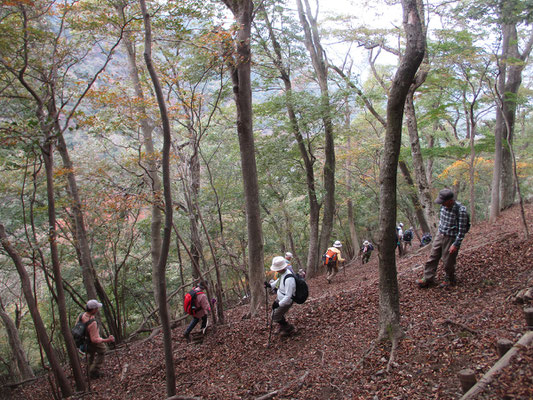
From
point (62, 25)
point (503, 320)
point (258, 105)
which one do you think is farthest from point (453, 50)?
point (62, 25)

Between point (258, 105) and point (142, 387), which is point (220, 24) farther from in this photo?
point (142, 387)

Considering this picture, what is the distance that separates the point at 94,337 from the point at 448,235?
6.52 metres

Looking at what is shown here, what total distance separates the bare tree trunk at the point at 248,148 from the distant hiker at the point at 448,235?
397 cm

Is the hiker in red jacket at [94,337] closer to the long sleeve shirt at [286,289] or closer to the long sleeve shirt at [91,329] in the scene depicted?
the long sleeve shirt at [91,329]

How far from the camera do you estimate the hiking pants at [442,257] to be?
530 centimetres

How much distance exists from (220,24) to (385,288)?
6796 mm

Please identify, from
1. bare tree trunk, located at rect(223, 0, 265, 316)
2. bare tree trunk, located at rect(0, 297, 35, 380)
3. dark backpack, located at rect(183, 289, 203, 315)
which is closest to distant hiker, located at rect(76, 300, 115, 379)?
dark backpack, located at rect(183, 289, 203, 315)

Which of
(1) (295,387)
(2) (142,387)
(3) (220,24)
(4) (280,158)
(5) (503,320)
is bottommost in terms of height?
(2) (142,387)

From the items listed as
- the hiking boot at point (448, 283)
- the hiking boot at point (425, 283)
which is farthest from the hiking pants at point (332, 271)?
the hiking boot at point (448, 283)

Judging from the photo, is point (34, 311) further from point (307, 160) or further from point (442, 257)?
point (307, 160)

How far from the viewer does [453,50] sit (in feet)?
33.6

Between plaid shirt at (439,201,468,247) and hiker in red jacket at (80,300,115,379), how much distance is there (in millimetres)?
6012

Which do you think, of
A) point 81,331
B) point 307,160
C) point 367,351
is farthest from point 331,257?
point 81,331

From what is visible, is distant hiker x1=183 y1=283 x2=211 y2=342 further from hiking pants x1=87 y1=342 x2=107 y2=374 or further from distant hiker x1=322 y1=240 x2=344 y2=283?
distant hiker x1=322 y1=240 x2=344 y2=283
